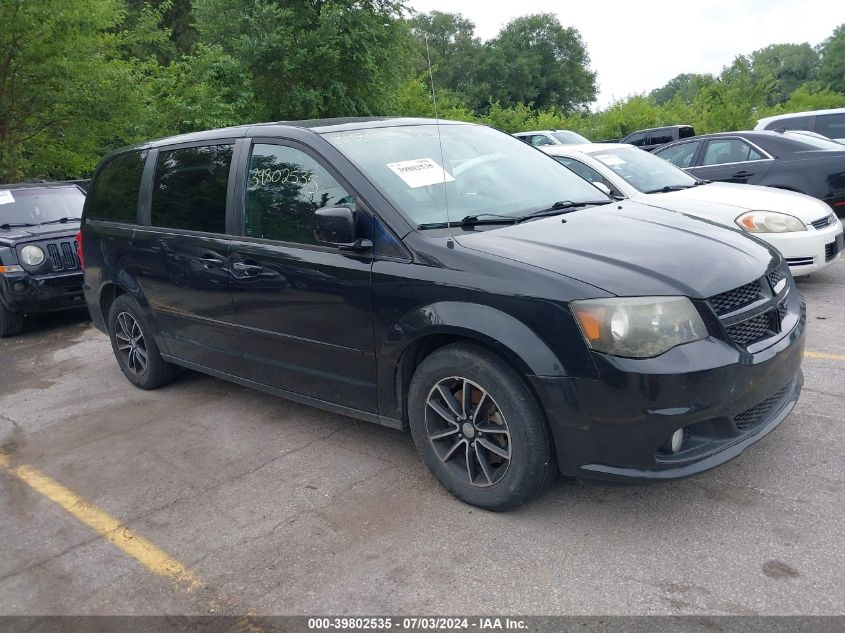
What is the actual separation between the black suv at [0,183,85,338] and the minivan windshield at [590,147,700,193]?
5.84 metres

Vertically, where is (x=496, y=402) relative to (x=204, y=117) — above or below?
below

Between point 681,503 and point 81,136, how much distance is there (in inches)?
490

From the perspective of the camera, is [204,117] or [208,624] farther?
[204,117]

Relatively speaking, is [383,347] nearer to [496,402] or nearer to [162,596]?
[496,402]

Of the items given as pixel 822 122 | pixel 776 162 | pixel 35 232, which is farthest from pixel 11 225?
pixel 822 122

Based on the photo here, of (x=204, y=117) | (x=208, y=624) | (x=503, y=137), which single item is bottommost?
(x=208, y=624)

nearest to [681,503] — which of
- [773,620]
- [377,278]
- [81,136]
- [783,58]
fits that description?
[773,620]

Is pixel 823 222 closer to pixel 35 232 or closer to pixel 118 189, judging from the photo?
pixel 118 189

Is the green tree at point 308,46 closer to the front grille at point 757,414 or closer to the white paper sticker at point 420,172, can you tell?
the white paper sticker at point 420,172

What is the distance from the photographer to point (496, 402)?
3113mm

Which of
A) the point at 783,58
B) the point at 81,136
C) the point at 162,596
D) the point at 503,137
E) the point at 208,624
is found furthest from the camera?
the point at 783,58

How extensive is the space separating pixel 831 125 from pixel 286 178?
1264cm

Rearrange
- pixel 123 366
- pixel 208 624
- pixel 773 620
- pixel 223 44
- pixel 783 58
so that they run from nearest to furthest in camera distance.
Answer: pixel 773 620 → pixel 208 624 → pixel 123 366 → pixel 223 44 → pixel 783 58

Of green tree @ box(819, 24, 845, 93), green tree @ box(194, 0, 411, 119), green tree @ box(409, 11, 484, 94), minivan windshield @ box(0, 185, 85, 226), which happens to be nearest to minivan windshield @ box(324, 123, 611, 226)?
minivan windshield @ box(0, 185, 85, 226)
